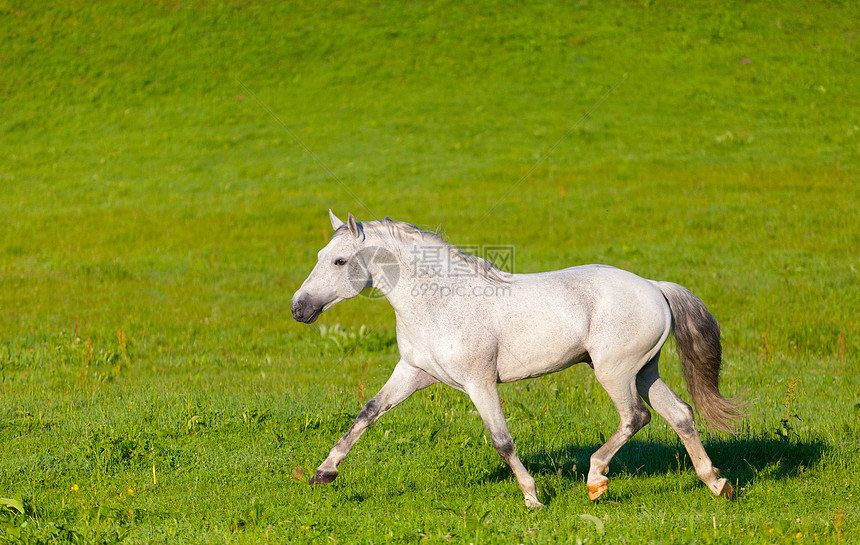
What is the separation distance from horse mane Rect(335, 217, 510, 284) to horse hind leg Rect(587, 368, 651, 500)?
3.80 ft

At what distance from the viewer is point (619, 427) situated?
582 centimetres

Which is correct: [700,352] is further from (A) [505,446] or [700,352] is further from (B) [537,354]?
(A) [505,446]

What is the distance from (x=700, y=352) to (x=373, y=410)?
9.26ft

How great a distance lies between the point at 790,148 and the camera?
74.1 ft

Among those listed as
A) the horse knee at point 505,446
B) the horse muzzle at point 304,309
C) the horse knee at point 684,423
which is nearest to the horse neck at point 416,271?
the horse muzzle at point 304,309

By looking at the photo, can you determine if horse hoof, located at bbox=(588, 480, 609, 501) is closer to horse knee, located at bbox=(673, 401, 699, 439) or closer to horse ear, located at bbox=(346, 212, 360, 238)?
horse knee, located at bbox=(673, 401, 699, 439)

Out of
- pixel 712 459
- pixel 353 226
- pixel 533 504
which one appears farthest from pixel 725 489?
pixel 353 226

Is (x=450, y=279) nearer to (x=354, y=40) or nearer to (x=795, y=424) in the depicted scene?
(x=795, y=424)

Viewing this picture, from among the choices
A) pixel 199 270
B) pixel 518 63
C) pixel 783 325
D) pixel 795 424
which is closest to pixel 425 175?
pixel 199 270

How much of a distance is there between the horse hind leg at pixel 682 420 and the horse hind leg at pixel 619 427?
24 cm

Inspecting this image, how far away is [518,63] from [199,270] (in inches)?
777

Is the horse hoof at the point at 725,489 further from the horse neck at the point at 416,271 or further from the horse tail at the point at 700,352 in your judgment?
the horse neck at the point at 416,271
